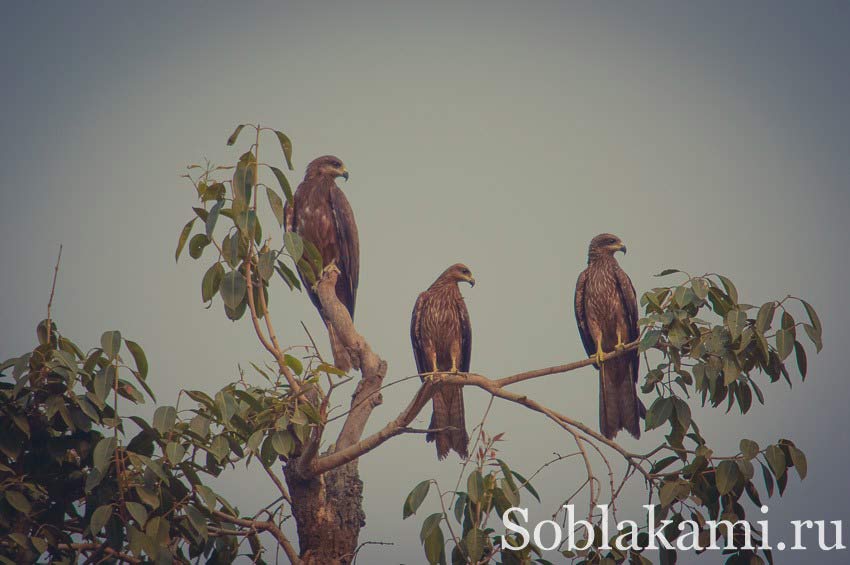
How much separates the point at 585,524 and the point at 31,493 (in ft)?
8.17

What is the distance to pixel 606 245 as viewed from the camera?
23.3ft

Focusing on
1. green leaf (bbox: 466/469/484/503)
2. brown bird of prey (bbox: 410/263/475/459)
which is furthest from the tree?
brown bird of prey (bbox: 410/263/475/459)

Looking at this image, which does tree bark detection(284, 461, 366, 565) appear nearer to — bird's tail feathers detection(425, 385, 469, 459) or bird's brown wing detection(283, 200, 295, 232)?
bird's tail feathers detection(425, 385, 469, 459)

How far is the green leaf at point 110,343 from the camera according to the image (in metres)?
3.61

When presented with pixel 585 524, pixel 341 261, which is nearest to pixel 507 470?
pixel 585 524

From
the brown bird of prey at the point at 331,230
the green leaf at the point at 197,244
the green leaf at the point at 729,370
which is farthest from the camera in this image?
the brown bird of prey at the point at 331,230

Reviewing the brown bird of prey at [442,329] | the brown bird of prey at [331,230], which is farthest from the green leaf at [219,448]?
the brown bird of prey at [331,230]

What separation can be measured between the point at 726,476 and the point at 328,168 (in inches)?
194

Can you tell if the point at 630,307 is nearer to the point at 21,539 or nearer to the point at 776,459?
the point at 776,459

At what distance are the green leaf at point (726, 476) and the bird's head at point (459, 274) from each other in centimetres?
362

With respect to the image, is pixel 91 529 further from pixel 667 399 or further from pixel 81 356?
pixel 667 399

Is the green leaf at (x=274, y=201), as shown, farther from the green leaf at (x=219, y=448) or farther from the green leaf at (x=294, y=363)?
the green leaf at (x=219, y=448)

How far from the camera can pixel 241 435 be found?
13.2 feet

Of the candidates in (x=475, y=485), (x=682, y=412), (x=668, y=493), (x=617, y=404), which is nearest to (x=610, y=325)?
(x=617, y=404)
